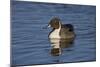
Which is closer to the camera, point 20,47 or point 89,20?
point 20,47

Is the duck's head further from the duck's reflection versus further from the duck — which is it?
the duck's reflection

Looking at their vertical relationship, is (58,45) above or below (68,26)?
below

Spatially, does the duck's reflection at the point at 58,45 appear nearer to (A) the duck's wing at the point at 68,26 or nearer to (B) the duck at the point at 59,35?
(B) the duck at the point at 59,35

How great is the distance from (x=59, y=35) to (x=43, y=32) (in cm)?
15

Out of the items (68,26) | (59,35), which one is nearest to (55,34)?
(59,35)

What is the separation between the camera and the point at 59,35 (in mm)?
1710

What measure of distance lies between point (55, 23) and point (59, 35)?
4.4 inches

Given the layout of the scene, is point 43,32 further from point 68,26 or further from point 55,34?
point 68,26

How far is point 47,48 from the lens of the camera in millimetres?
1661

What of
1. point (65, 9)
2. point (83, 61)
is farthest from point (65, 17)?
point (83, 61)

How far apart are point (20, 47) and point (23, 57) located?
0.29ft

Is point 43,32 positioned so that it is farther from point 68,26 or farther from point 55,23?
point 68,26

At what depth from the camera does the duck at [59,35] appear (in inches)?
66.3
